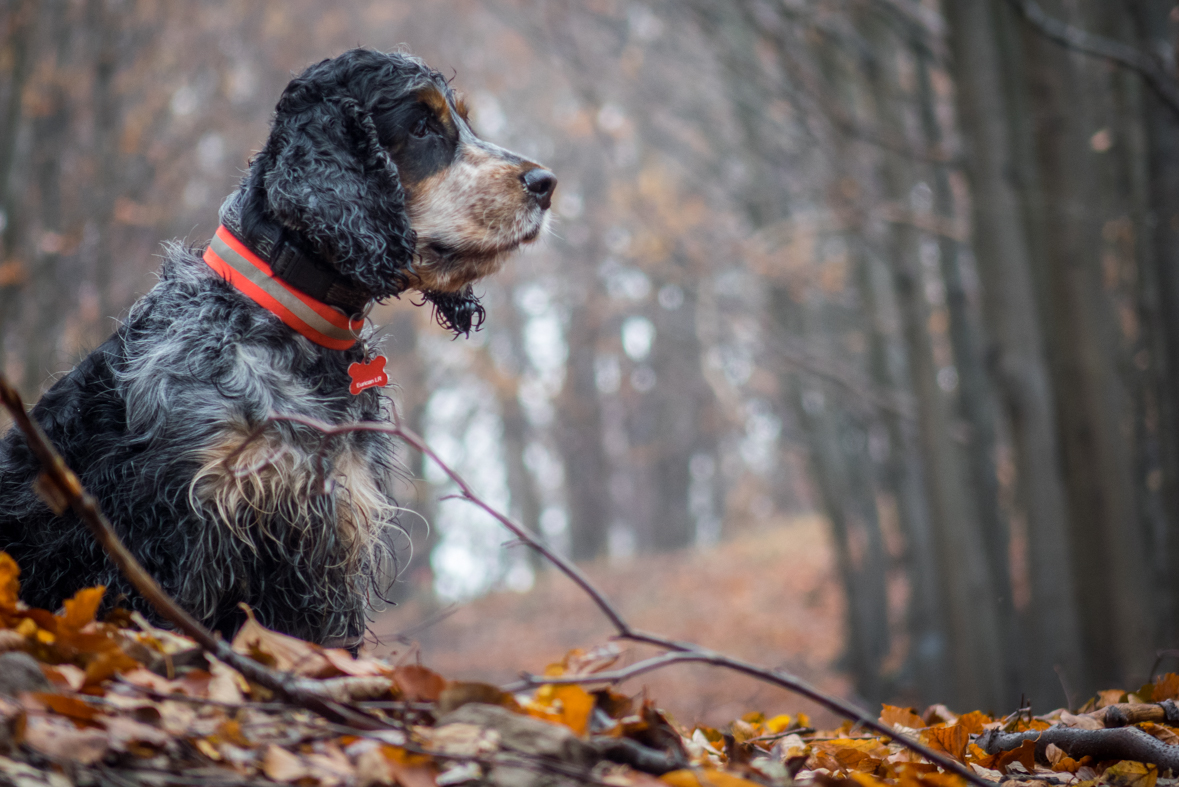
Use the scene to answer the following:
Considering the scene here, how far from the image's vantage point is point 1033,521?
6.91 m

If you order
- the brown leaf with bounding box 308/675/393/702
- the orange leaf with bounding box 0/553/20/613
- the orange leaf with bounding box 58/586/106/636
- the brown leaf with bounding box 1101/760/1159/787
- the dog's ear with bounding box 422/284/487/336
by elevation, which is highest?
the dog's ear with bounding box 422/284/487/336

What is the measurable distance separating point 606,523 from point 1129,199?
90.5 feet

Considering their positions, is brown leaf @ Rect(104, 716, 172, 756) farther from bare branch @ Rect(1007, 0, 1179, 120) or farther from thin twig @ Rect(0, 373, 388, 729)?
bare branch @ Rect(1007, 0, 1179, 120)

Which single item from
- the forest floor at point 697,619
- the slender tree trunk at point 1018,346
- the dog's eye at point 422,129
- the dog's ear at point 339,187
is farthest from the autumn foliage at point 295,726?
the forest floor at point 697,619

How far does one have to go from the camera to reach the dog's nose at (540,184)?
156 inches

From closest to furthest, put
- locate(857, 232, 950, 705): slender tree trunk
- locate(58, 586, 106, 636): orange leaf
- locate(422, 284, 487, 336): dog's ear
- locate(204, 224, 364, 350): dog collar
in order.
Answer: locate(58, 586, 106, 636): orange leaf → locate(204, 224, 364, 350): dog collar → locate(422, 284, 487, 336): dog's ear → locate(857, 232, 950, 705): slender tree trunk

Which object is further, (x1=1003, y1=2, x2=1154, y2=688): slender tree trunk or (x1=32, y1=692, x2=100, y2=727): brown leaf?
(x1=1003, y1=2, x2=1154, y2=688): slender tree trunk

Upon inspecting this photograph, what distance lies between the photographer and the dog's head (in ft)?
10.9

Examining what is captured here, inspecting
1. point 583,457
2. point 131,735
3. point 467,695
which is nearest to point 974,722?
point 467,695

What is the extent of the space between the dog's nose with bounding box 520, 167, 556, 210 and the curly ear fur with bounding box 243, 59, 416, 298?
558mm

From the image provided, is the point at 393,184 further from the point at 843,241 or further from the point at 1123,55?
the point at 843,241

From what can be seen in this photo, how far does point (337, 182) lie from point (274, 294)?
0.48 m

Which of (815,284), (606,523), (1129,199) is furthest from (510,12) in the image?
(606,523)

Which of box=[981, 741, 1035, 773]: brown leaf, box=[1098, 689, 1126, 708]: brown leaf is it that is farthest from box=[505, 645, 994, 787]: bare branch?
box=[1098, 689, 1126, 708]: brown leaf
